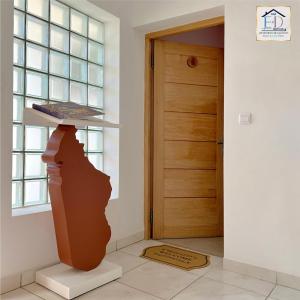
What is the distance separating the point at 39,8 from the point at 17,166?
1214 mm

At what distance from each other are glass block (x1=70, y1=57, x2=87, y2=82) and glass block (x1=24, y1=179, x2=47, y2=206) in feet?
3.06

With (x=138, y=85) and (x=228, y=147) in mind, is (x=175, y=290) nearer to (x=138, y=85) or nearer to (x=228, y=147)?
(x=228, y=147)

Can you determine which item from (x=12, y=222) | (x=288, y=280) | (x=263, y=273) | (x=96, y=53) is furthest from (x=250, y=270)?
(x=96, y=53)

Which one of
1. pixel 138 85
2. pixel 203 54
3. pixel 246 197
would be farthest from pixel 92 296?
pixel 203 54

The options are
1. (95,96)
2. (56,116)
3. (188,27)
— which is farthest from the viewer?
(95,96)

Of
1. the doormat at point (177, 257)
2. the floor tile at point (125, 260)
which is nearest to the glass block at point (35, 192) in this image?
the floor tile at point (125, 260)

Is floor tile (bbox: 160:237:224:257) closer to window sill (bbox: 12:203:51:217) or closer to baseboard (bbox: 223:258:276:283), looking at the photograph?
baseboard (bbox: 223:258:276:283)

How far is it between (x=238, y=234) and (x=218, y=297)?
1.76 feet

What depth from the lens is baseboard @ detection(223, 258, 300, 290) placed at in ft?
6.55

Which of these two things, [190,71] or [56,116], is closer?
[56,116]

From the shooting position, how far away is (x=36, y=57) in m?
2.16

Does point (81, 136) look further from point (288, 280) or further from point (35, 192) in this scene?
point (288, 280)

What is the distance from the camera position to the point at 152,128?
9.69ft

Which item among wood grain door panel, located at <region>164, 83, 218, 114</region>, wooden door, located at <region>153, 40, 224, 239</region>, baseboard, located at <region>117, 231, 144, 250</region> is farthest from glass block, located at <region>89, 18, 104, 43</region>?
baseboard, located at <region>117, 231, 144, 250</region>
